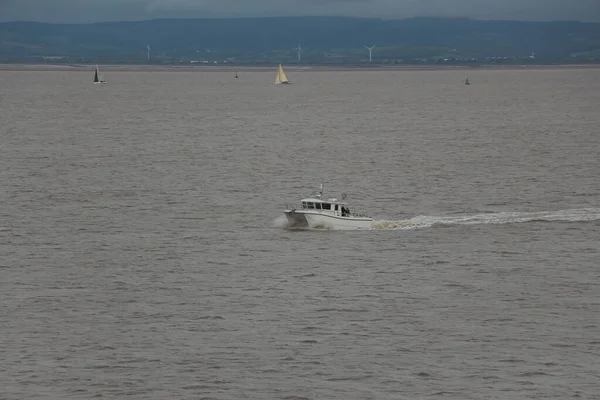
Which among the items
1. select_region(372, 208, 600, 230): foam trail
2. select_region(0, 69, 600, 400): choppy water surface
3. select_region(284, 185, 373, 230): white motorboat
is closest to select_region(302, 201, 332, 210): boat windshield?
select_region(284, 185, 373, 230): white motorboat

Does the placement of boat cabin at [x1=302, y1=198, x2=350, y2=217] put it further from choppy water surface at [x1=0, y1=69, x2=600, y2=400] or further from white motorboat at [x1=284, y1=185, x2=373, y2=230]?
choppy water surface at [x1=0, y1=69, x2=600, y2=400]

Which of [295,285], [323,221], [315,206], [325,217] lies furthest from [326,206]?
[295,285]

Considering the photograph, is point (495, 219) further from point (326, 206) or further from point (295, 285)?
point (295, 285)

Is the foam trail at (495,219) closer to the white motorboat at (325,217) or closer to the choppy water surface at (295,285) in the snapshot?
the choppy water surface at (295,285)

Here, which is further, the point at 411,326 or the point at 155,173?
the point at 155,173

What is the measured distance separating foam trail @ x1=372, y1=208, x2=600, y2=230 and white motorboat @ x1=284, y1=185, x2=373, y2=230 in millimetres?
1252

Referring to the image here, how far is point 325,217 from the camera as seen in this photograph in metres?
86.8

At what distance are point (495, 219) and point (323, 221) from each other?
12.1 metres

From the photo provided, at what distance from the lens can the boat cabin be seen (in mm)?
87062

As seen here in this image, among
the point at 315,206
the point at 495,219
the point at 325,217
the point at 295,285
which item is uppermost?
the point at 315,206

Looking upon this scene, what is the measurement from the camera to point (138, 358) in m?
53.3

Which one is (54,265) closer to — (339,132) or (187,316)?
(187,316)

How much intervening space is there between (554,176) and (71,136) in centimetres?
7840

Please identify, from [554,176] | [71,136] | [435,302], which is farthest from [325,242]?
[71,136]
